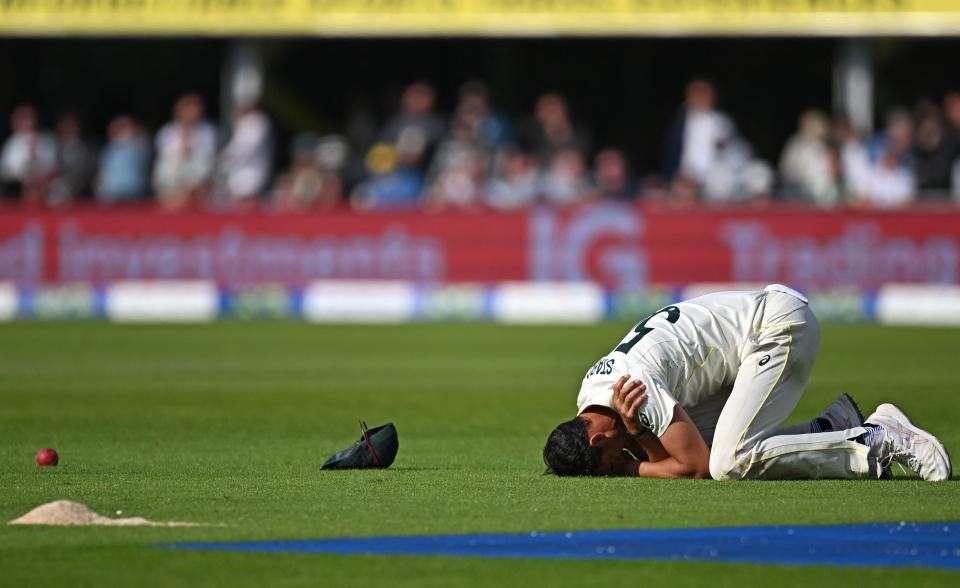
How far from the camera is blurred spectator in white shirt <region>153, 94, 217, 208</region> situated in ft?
78.2

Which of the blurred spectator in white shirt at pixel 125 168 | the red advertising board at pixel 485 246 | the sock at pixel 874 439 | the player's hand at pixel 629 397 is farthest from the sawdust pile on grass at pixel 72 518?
the blurred spectator in white shirt at pixel 125 168

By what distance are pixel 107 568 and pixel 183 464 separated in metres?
3.18

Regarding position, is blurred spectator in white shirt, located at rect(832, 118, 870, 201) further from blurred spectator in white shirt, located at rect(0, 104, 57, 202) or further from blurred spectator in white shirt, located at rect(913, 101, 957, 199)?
blurred spectator in white shirt, located at rect(0, 104, 57, 202)

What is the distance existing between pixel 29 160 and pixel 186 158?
2.52 m

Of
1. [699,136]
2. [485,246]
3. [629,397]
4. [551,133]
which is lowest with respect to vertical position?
[629,397]

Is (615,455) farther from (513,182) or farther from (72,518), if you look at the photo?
(513,182)

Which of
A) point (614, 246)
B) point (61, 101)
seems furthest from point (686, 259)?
point (61, 101)

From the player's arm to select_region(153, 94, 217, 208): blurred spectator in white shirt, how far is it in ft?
53.6

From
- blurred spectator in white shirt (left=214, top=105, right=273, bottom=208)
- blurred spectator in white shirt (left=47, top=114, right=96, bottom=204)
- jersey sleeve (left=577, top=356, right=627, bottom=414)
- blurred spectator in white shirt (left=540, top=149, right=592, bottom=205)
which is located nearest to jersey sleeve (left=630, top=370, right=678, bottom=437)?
jersey sleeve (left=577, top=356, right=627, bottom=414)

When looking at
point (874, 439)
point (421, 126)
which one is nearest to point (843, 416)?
point (874, 439)

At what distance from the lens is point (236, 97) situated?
26.7m

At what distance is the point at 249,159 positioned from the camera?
2372 cm

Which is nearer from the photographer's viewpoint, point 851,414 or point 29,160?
point 851,414

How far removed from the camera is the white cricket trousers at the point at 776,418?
7.84 meters
